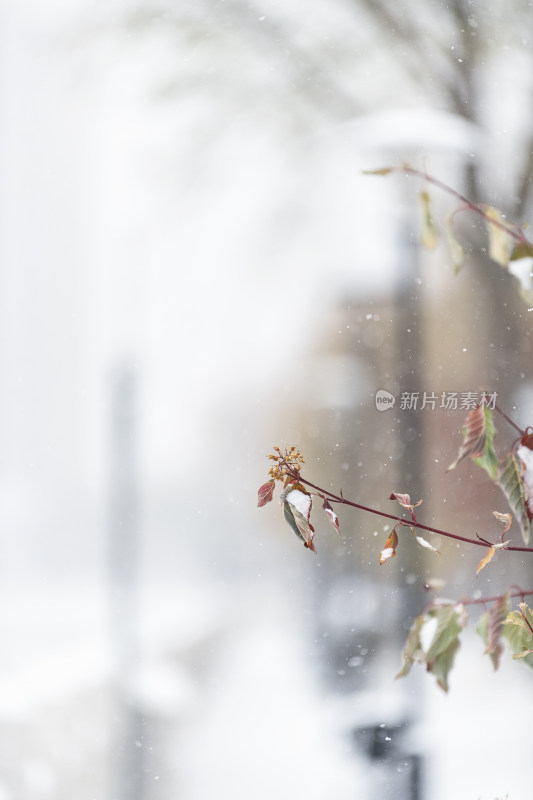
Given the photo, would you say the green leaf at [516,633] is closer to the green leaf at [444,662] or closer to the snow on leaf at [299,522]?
the green leaf at [444,662]

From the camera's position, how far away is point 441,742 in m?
0.92

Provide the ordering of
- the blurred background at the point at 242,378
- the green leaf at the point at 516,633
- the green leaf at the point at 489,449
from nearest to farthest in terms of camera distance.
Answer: the green leaf at the point at 489,449 < the green leaf at the point at 516,633 < the blurred background at the point at 242,378

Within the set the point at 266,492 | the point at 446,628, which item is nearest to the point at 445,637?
the point at 446,628

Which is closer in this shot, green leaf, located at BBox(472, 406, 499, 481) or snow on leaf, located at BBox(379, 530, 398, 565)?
green leaf, located at BBox(472, 406, 499, 481)

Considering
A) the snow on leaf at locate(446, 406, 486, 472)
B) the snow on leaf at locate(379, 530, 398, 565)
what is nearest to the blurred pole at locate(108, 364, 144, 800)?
the snow on leaf at locate(379, 530, 398, 565)

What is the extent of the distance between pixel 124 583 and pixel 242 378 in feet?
0.99

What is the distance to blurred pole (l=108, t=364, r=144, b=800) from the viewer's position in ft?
2.66

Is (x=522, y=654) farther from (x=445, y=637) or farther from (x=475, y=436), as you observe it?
(x=475, y=436)

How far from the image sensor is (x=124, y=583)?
813 mm

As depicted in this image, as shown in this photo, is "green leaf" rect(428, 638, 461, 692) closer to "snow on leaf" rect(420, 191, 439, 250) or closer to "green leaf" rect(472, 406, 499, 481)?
"green leaf" rect(472, 406, 499, 481)

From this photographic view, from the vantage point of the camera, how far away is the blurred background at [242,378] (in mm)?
808

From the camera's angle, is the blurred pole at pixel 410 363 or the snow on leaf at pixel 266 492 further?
the blurred pole at pixel 410 363

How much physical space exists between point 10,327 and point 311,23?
1.90ft

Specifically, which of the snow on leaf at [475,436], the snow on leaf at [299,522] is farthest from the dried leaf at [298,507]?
the snow on leaf at [475,436]
